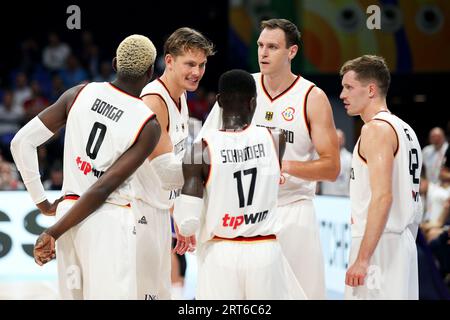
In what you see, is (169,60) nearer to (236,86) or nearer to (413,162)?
(236,86)

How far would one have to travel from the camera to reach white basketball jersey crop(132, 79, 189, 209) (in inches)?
242

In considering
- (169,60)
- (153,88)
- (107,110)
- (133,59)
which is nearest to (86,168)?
(107,110)

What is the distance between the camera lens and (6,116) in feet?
48.6

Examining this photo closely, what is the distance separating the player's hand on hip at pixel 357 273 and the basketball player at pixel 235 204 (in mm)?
583

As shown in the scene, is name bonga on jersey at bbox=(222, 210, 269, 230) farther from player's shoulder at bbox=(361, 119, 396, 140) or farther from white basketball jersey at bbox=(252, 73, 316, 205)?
white basketball jersey at bbox=(252, 73, 316, 205)

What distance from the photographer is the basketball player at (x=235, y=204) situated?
16.5 feet

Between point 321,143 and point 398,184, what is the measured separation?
820mm

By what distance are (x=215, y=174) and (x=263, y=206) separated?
0.34 m

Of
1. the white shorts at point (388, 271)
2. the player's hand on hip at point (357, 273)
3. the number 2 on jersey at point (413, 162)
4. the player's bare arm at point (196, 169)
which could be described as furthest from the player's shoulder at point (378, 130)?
the player's bare arm at point (196, 169)

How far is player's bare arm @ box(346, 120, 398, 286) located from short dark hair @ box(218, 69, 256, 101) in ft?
3.29

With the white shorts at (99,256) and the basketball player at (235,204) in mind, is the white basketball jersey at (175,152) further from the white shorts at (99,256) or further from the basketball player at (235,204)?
the basketball player at (235,204)

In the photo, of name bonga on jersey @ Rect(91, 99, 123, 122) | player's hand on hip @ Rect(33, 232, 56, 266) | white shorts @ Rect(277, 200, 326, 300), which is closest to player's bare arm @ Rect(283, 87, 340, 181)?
white shorts @ Rect(277, 200, 326, 300)
